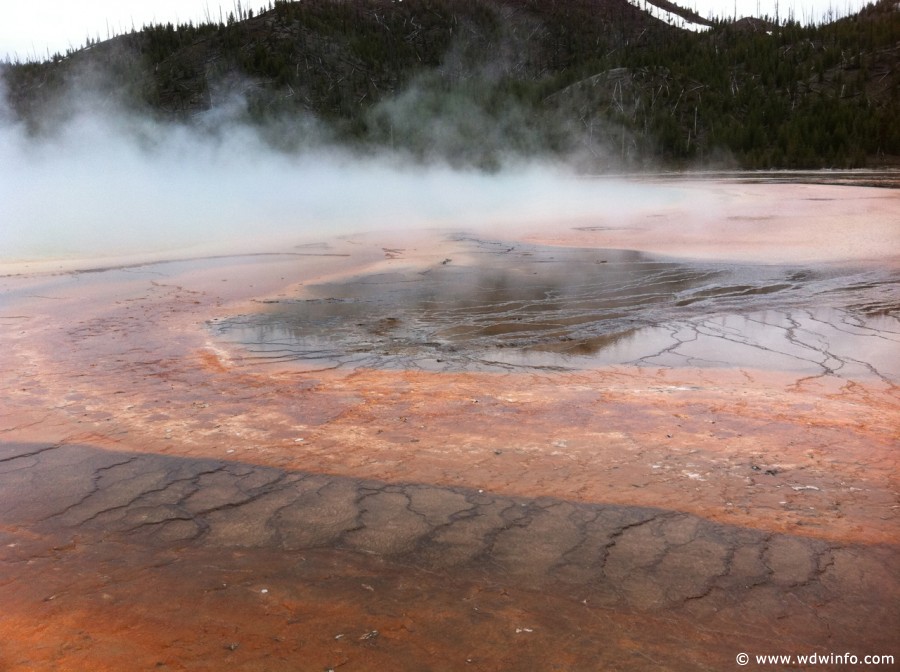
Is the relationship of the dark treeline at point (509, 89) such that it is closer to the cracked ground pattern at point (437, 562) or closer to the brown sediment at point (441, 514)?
the brown sediment at point (441, 514)

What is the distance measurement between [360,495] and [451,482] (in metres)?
0.48

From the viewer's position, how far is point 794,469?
13.4ft

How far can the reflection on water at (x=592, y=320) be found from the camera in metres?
6.46

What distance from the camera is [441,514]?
373 centimetres

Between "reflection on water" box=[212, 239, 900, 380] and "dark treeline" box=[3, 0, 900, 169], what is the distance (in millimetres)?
37188

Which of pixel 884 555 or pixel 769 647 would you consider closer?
pixel 769 647

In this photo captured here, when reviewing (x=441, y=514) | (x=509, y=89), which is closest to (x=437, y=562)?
(x=441, y=514)

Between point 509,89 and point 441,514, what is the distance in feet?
209

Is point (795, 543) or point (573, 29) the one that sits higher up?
point (573, 29)

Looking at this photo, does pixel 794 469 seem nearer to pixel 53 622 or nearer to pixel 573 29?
pixel 53 622

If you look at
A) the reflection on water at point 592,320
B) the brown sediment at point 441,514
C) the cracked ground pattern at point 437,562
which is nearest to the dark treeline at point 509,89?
the reflection on water at point 592,320

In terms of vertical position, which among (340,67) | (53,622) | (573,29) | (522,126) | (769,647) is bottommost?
(769,647)

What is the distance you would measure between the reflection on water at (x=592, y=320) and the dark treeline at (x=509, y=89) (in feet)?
122

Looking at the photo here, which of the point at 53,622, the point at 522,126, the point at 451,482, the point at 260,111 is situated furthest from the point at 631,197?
the point at 260,111
